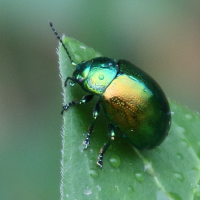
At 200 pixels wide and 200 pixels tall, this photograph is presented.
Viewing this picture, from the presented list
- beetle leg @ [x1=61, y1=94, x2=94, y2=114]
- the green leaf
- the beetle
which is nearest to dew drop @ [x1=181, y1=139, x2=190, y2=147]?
the green leaf

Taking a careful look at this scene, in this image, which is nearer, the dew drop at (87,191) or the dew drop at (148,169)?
the dew drop at (87,191)

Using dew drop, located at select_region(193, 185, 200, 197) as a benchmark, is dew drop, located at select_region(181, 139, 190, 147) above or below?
above

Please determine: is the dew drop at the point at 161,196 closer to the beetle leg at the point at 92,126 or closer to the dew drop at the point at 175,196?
the dew drop at the point at 175,196

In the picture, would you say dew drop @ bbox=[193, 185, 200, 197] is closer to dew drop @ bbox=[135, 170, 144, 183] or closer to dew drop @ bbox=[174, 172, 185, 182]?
dew drop @ bbox=[174, 172, 185, 182]

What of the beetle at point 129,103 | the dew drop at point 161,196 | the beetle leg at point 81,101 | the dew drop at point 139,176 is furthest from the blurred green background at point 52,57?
the dew drop at point 161,196

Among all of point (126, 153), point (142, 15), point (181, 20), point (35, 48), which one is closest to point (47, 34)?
point (35, 48)

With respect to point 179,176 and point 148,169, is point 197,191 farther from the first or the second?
point 148,169
